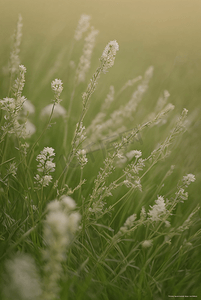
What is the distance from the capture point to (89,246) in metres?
1.13

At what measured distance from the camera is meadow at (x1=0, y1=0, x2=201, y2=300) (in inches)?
38.0

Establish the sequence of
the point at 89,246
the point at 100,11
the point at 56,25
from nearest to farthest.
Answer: the point at 89,246, the point at 56,25, the point at 100,11

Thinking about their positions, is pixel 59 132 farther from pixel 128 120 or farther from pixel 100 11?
pixel 100 11

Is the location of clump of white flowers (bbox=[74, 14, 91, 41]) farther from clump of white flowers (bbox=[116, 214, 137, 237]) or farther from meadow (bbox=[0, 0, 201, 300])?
clump of white flowers (bbox=[116, 214, 137, 237])

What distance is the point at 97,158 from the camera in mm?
1833

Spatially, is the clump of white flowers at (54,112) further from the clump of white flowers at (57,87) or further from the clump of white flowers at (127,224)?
Result: the clump of white flowers at (127,224)

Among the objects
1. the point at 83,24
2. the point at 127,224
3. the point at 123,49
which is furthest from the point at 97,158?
the point at 123,49

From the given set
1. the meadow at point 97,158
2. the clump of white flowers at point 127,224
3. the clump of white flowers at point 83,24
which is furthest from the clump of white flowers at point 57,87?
the clump of white flowers at point 83,24

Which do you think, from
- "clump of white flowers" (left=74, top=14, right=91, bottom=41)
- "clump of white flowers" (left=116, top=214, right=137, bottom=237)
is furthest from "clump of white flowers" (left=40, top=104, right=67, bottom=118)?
"clump of white flowers" (left=116, top=214, right=137, bottom=237)

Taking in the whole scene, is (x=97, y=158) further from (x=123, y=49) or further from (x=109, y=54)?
(x=123, y=49)

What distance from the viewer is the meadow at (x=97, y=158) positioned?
38.0 inches

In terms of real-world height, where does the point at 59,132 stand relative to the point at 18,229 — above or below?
above

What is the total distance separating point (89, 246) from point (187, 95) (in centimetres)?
251

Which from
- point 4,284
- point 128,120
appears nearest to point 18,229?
point 4,284
